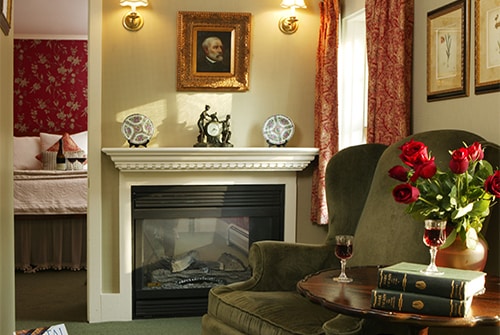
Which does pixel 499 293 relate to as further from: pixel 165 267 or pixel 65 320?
pixel 65 320

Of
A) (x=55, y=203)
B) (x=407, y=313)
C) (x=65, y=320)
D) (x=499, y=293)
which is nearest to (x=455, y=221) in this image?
(x=499, y=293)

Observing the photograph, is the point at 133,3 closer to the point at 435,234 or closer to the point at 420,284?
the point at 435,234

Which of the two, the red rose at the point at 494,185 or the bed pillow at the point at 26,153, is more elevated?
the bed pillow at the point at 26,153

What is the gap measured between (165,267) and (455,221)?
2808 millimetres

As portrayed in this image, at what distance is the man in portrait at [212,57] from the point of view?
15.5 feet

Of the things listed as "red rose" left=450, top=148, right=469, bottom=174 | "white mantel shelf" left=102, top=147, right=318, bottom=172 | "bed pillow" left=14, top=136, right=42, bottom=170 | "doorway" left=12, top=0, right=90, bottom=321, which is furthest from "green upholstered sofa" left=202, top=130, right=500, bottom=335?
"bed pillow" left=14, top=136, right=42, bottom=170

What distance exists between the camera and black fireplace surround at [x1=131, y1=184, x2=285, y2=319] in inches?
184

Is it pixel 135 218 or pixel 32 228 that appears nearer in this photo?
pixel 135 218

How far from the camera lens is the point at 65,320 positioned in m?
4.68

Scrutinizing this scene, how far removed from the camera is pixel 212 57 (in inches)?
187

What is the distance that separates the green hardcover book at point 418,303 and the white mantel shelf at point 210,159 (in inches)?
101

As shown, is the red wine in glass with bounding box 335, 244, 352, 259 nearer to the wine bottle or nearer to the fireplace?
the fireplace

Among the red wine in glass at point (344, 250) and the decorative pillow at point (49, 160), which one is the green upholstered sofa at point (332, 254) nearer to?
the red wine in glass at point (344, 250)

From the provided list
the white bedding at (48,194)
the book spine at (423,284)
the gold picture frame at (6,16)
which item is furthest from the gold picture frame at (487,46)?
the white bedding at (48,194)
